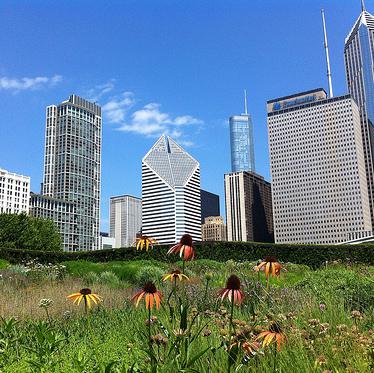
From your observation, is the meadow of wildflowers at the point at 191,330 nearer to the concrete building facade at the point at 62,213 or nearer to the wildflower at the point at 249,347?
the wildflower at the point at 249,347

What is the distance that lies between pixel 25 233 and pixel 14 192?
4518 inches

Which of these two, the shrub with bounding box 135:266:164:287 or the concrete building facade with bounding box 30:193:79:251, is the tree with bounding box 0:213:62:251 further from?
the concrete building facade with bounding box 30:193:79:251

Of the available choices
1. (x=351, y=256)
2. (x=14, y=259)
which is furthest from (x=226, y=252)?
(x=14, y=259)

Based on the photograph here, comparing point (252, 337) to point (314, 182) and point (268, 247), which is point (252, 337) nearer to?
point (268, 247)

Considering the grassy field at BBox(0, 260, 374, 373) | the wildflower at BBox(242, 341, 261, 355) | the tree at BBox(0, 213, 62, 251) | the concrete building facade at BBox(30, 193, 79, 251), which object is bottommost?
the grassy field at BBox(0, 260, 374, 373)

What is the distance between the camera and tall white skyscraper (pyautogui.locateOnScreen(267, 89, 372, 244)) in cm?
15925

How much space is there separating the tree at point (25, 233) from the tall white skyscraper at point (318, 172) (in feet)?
434

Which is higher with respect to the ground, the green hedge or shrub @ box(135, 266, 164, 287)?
the green hedge

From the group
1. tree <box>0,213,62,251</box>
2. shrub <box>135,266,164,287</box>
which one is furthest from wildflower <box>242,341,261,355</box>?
tree <box>0,213,62,251</box>

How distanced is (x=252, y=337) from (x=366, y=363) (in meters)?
0.70

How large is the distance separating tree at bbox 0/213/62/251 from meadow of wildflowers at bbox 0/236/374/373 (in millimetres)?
36489

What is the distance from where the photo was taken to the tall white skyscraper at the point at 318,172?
159250mm

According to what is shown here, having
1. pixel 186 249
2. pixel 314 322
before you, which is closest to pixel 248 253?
pixel 314 322

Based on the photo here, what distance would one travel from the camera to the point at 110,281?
1150 cm
